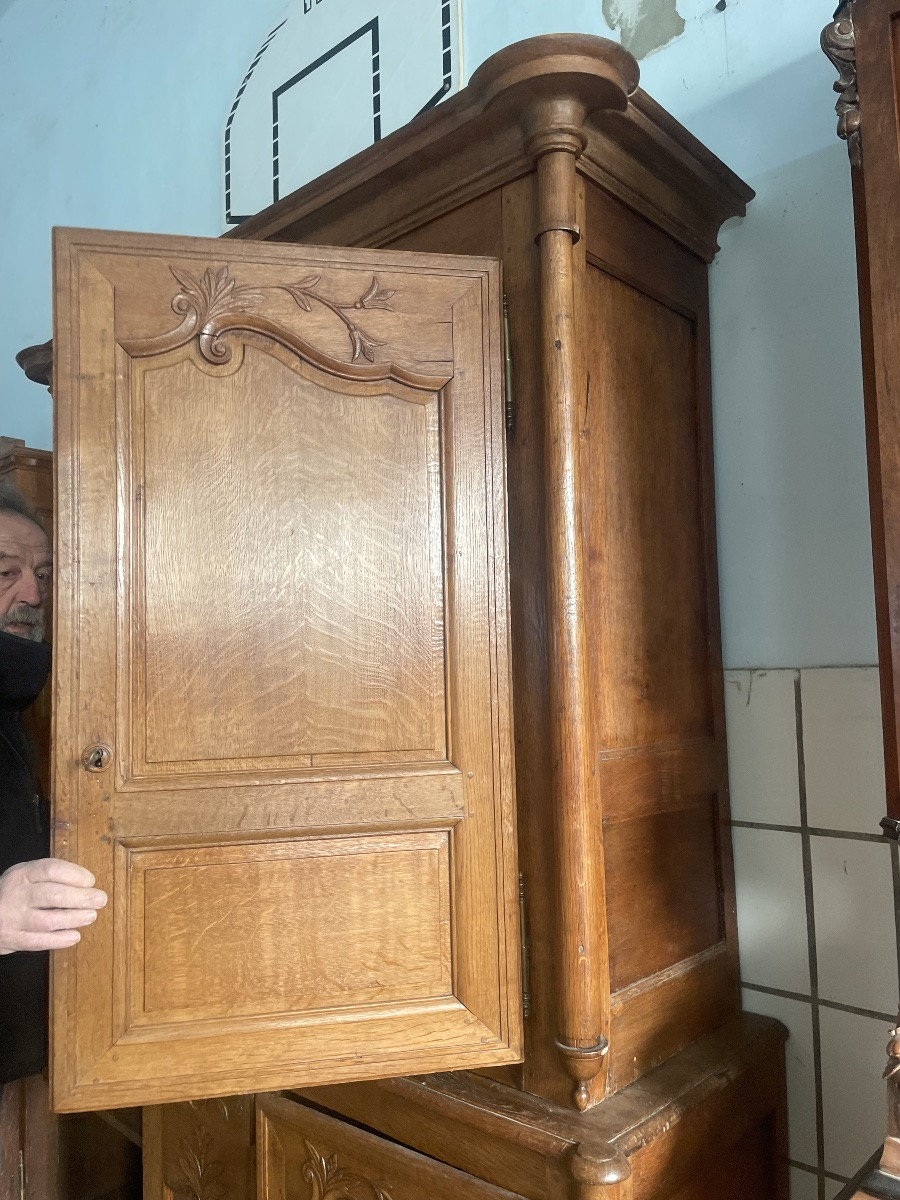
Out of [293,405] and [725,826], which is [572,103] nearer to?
[293,405]

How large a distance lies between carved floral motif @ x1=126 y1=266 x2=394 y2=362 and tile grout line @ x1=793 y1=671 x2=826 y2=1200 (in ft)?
2.41

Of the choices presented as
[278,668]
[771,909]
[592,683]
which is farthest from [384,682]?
[771,909]

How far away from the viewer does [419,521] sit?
0.97 m

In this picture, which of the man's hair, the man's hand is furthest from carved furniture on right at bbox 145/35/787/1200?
the man's hair

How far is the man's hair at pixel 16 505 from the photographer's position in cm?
143

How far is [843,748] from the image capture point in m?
1.11

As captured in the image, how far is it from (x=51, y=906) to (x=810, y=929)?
36.4 inches

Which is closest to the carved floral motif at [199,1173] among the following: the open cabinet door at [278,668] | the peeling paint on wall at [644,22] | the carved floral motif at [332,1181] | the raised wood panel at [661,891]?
the carved floral motif at [332,1181]

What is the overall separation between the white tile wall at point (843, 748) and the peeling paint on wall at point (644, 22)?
984mm

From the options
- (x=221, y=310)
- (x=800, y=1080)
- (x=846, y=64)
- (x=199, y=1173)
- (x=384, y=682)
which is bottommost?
(x=199, y=1173)

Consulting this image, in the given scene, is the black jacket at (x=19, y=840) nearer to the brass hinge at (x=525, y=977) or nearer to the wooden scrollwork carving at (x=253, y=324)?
the wooden scrollwork carving at (x=253, y=324)

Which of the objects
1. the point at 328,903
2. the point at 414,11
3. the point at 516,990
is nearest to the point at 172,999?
the point at 328,903

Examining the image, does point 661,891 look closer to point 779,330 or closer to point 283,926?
point 283,926

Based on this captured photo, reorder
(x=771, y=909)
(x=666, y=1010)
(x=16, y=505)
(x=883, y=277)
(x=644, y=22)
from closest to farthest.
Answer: (x=883, y=277), (x=666, y=1010), (x=771, y=909), (x=644, y=22), (x=16, y=505)
